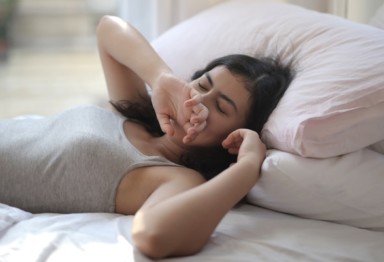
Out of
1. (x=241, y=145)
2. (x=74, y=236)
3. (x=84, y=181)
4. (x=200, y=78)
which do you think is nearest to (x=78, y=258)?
(x=74, y=236)

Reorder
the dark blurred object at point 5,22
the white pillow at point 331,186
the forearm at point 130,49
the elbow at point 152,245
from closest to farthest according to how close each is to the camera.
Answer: the elbow at point 152,245 < the white pillow at point 331,186 < the forearm at point 130,49 < the dark blurred object at point 5,22

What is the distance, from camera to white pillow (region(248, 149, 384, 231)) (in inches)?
38.4

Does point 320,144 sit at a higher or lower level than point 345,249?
higher

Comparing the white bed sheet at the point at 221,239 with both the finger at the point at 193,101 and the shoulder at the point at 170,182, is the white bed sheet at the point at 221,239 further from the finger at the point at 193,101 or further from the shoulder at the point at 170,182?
the finger at the point at 193,101

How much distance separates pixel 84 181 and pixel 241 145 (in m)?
0.34

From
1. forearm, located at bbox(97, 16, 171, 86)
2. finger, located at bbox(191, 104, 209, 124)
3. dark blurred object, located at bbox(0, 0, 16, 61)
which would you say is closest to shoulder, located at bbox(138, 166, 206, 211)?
finger, located at bbox(191, 104, 209, 124)

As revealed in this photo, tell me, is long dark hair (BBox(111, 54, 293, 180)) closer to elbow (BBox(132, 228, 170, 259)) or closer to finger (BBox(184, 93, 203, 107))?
finger (BBox(184, 93, 203, 107))

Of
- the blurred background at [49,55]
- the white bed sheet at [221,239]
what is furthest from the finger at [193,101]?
the blurred background at [49,55]

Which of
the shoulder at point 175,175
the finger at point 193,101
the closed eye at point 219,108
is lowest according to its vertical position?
the shoulder at point 175,175

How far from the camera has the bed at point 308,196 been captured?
2.90 ft

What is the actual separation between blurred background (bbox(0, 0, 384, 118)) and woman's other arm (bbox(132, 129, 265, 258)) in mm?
1161

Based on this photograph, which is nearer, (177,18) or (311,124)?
(311,124)

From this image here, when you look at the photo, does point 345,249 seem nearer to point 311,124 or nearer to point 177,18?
point 311,124

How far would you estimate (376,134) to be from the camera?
1009 mm
